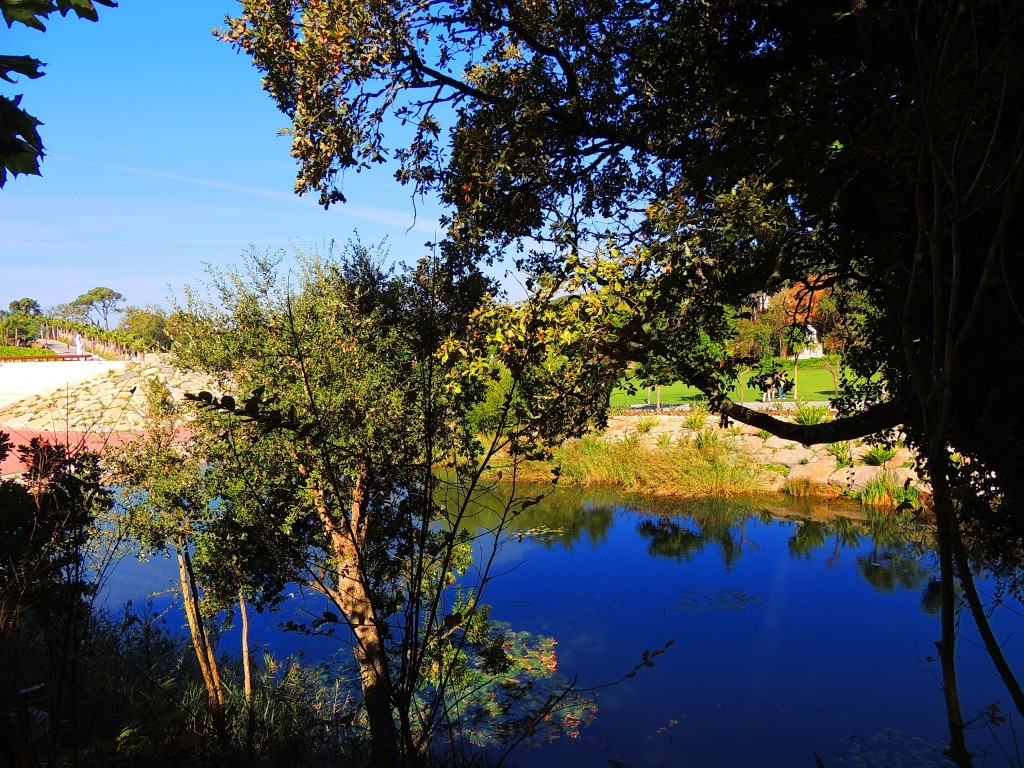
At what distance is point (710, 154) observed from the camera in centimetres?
550

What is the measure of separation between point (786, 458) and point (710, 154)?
51.1 feet

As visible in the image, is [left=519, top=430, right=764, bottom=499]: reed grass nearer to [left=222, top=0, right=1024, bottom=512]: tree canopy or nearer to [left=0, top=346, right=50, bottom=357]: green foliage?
[left=222, top=0, right=1024, bottom=512]: tree canopy

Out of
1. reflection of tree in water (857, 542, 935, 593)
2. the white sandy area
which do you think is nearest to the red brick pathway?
reflection of tree in water (857, 542, 935, 593)

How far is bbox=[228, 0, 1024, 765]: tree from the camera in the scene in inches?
162

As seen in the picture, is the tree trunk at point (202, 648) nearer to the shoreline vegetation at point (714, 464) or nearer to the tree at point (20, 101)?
the tree at point (20, 101)

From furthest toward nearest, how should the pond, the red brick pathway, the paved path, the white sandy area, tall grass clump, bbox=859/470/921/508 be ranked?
the white sandy area → tall grass clump, bbox=859/470/921/508 → the pond → the paved path → the red brick pathway

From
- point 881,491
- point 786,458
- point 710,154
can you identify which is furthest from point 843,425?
point 786,458

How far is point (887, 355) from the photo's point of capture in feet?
18.5

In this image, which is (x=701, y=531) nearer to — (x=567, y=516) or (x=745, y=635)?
(x=567, y=516)

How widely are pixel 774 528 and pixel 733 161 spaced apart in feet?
41.1

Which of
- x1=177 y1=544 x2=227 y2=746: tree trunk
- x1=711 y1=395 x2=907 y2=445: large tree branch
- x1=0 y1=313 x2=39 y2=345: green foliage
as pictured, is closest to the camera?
x1=711 y1=395 x2=907 y2=445: large tree branch

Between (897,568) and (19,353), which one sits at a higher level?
(19,353)

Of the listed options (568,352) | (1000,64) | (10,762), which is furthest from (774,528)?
(10,762)

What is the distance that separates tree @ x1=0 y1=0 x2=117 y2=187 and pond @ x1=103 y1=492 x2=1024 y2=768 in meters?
3.28
